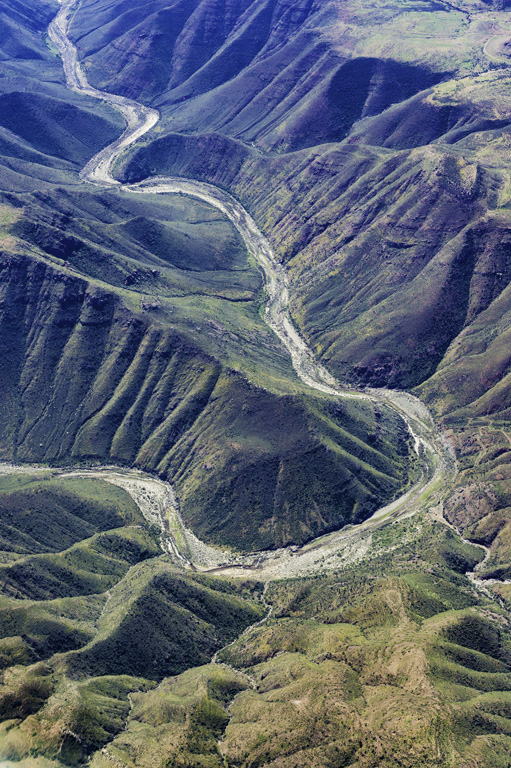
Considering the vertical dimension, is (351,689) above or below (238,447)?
above

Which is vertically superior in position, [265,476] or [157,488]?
[265,476]

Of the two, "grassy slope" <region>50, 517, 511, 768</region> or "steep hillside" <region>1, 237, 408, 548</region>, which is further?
"steep hillside" <region>1, 237, 408, 548</region>

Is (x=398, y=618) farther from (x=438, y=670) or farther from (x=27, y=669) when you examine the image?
(x=27, y=669)

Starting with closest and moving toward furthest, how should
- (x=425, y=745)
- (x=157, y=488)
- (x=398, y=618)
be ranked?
1. (x=425, y=745)
2. (x=398, y=618)
3. (x=157, y=488)

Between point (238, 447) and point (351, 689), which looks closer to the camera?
point (351, 689)

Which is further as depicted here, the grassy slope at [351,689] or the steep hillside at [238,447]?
the steep hillside at [238,447]

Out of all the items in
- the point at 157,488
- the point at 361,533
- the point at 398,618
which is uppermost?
the point at 398,618

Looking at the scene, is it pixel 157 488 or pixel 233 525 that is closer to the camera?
pixel 233 525

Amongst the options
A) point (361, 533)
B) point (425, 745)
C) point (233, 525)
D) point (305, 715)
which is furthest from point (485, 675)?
point (233, 525)

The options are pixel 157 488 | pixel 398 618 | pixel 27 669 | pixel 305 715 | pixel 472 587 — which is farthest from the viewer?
pixel 157 488

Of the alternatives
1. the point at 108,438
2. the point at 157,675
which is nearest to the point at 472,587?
the point at 157,675
